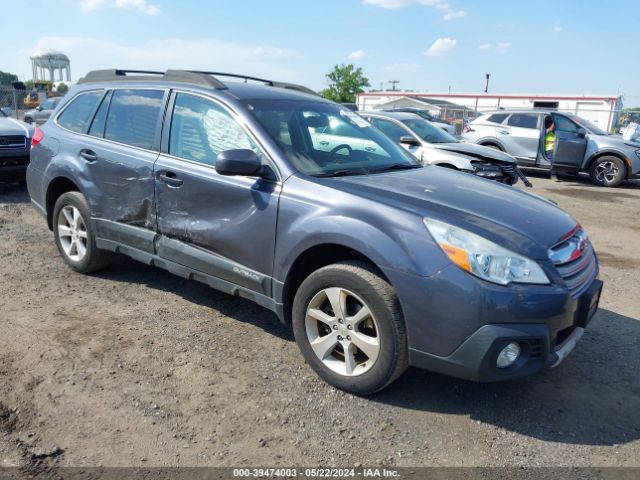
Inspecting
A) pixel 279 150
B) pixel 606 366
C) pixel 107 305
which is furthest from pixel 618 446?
pixel 107 305

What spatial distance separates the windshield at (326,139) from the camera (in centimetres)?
366

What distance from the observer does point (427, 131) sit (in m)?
10.4

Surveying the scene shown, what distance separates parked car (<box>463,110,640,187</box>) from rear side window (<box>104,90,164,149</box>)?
10710mm

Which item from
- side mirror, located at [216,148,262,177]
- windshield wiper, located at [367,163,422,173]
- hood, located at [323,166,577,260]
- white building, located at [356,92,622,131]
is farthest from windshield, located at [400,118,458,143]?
white building, located at [356,92,622,131]

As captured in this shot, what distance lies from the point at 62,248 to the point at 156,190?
169 cm

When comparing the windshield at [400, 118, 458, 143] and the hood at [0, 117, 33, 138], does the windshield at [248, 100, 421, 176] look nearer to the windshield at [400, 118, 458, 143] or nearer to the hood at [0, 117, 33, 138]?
the windshield at [400, 118, 458, 143]

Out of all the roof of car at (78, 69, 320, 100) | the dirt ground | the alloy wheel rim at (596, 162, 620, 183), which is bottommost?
the dirt ground

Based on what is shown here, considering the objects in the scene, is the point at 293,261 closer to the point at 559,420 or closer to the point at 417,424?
the point at 417,424

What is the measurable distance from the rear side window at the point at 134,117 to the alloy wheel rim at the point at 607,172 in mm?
11417

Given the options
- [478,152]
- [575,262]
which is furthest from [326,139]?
[478,152]

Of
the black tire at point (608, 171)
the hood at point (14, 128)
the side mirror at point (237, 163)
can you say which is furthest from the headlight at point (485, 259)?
the black tire at point (608, 171)

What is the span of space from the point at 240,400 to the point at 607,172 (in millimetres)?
12049

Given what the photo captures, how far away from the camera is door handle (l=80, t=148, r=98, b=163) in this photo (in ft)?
15.1

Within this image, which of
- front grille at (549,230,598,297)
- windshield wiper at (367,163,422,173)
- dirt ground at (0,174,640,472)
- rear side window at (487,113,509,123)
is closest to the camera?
dirt ground at (0,174,640,472)
